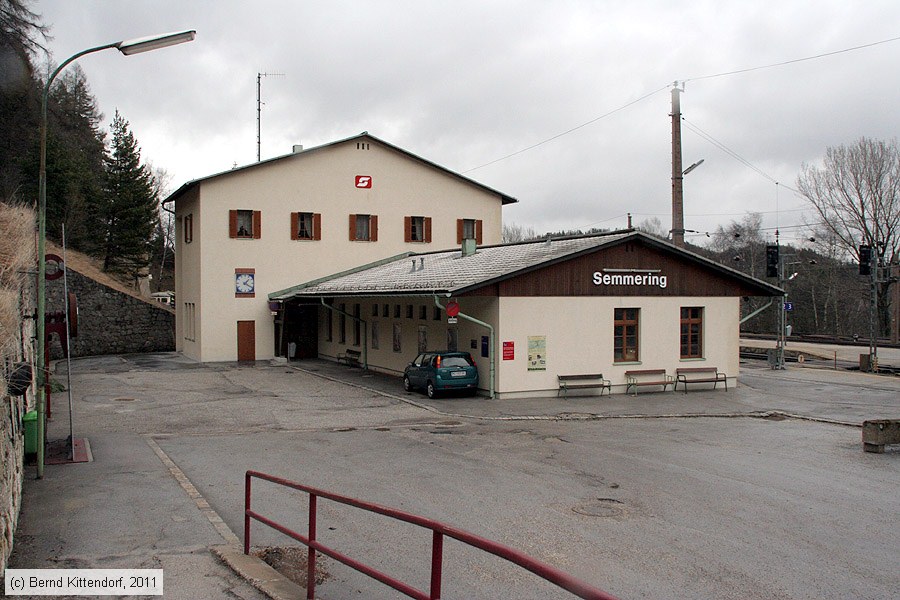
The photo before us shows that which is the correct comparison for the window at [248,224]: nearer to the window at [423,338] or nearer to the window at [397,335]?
the window at [397,335]

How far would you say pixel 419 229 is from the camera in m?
39.8

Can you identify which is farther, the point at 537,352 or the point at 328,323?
the point at 328,323

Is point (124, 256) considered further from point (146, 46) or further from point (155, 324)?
point (146, 46)

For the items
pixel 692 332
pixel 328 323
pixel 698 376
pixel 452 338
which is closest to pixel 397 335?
pixel 452 338

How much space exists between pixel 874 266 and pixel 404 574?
3340 cm

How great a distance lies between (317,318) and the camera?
37.7 m

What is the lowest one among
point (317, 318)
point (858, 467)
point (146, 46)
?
point (858, 467)

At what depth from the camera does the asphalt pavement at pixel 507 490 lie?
7340mm

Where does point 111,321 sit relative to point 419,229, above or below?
below

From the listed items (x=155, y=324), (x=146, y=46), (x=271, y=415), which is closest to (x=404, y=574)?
(x=146, y=46)

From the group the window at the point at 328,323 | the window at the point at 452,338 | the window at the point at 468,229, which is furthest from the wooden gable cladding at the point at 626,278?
the window at the point at 468,229

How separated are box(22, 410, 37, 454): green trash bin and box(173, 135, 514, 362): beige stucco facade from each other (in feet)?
75.6

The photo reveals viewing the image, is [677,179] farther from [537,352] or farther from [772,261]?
[537,352]

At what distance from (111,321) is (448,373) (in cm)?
2500
